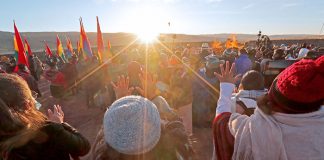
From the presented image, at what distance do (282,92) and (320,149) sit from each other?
16.2 inches

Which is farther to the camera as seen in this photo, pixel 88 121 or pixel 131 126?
pixel 88 121

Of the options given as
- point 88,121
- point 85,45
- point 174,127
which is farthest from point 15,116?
point 85,45

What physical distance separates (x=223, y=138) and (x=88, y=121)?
6.69m

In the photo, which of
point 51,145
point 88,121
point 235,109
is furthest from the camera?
point 88,121

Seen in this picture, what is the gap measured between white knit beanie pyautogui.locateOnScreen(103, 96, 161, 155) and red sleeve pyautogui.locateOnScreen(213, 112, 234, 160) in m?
0.51

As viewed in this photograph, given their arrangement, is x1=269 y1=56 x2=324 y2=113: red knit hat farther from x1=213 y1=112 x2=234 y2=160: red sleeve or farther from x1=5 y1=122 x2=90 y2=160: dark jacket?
x1=5 y1=122 x2=90 y2=160: dark jacket

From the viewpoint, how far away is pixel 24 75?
6.10m

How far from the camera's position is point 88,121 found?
8.01 m

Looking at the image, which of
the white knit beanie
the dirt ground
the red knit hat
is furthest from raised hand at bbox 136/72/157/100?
the dirt ground

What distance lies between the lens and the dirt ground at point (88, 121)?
229 inches

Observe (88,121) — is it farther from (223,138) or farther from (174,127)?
(223,138)

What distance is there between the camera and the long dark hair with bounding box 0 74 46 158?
188 centimetres

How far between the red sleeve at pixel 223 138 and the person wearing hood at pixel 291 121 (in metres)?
0.18

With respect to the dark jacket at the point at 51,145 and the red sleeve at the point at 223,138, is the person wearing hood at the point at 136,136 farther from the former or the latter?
the dark jacket at the point at 51,145
